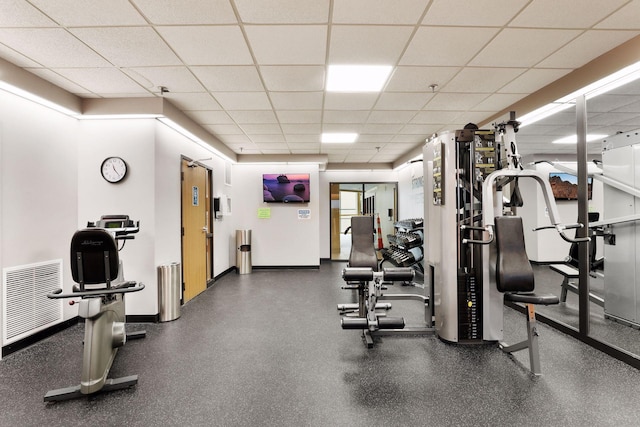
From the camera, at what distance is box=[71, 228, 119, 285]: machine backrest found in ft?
7.63

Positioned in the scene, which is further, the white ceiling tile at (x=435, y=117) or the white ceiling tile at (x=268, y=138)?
the white ceiling tile at (x=268, y=138)

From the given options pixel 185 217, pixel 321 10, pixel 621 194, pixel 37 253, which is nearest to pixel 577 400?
pixel 621 194

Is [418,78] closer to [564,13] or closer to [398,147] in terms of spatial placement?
[564,13]

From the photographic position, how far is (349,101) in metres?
3.98

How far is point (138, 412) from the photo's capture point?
2.16 m

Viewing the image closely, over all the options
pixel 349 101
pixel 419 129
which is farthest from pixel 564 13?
pixel 419 129

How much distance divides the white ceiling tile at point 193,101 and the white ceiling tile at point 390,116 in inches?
87.4

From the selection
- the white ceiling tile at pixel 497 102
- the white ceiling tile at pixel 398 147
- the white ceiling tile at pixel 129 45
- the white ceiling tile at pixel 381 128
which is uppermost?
the white ceiling tile at pixel 129 45

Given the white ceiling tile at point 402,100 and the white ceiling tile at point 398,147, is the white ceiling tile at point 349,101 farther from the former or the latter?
the white ceiling tile at point 398,147

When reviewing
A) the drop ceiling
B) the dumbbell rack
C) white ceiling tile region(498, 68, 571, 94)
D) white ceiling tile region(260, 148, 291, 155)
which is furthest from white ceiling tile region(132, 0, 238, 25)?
the dumbbell rack

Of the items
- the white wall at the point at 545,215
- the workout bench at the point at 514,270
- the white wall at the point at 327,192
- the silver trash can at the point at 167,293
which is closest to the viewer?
the workout bench at the point at 514,270

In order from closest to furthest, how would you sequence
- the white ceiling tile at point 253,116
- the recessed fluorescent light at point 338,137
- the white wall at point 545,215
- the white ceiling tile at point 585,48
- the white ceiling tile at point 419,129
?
the white ceiling tile at point 585,48
the white ceiling tile at point 253,116
the white ceiling tile at point 419,129
the recessed fluorescent light at point 338,137
the white wall at point 545,215

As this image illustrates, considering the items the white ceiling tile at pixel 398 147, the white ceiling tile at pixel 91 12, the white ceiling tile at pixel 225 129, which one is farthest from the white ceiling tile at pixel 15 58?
the white ceiling tile at pixel 398 147

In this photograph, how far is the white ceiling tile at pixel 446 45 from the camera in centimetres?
250
